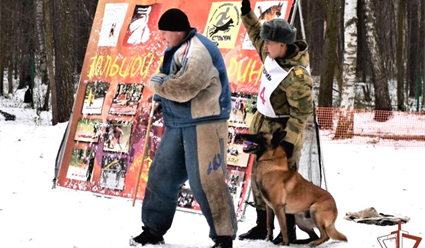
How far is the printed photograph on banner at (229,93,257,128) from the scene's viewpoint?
6277 mm

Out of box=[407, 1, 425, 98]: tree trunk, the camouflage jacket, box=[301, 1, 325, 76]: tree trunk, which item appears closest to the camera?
the camouflage jacket

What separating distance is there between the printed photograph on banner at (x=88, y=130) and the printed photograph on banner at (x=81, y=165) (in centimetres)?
15

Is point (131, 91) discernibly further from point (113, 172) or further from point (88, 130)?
point (113, 172)

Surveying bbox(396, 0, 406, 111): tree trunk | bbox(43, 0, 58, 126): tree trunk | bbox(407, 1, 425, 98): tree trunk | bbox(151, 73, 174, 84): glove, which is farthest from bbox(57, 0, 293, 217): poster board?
bbox(407, 1, 425, 98): tree trunk

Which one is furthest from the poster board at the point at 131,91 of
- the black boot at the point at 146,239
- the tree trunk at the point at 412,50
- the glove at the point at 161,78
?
the tree trunk at the point at 412,50

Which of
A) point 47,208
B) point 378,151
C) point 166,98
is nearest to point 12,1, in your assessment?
point 378,151

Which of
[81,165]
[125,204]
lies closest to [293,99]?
[125,204]

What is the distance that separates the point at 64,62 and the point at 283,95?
1104cm

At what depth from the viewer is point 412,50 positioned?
3328cm

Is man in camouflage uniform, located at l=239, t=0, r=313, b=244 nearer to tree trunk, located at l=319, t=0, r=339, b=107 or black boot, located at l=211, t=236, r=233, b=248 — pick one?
black boot, located at l=211, t=236, r=233, b=248

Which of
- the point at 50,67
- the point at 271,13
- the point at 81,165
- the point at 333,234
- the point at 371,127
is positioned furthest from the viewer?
the point at 50,67

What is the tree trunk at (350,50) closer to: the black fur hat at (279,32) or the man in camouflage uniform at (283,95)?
the man in camouflage uniform at (283,95)

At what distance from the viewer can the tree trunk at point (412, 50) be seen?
100ft

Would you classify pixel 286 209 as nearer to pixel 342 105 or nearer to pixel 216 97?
pixel 216 97
